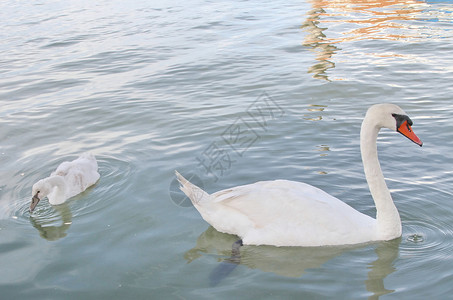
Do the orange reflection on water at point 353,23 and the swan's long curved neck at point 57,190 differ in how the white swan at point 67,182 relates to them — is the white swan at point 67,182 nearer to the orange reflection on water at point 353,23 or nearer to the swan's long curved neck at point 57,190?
the swan's long curved neck at point 57,190

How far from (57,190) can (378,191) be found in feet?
11.5

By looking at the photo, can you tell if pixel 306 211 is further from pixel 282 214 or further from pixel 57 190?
pixel 57 190

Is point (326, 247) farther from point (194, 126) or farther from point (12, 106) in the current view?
point (12, 106)

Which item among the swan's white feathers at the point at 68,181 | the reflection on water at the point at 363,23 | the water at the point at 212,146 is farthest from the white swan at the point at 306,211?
the reflection on water at the point at 363,23

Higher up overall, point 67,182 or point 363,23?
point 67,182

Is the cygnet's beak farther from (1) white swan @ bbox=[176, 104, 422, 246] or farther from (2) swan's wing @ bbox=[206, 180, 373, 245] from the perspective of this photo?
(2) swan's wing @ bbox=[206, 180, 373, 245]

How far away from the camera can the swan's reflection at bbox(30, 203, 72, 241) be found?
5.95 metres

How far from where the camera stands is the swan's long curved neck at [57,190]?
21.6 ft

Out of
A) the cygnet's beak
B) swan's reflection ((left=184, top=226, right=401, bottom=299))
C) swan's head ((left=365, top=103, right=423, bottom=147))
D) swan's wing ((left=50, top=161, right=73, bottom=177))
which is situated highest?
swan's head ((left=365, top=103, right=423, bottom=147))

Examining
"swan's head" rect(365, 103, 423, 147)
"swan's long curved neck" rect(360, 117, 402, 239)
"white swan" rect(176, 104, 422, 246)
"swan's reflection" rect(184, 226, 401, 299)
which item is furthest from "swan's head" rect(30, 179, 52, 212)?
"swan's head" rect(365, 103, 423, 147)

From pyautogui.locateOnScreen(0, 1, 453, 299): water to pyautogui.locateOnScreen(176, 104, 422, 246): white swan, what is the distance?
0.14 m

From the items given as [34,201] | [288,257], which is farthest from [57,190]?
[288,257]

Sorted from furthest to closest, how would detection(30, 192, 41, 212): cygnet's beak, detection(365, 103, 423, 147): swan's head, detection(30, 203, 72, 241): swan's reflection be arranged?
detection(30, 192, 41, 212): cygnet's beak, detection(30, 203, 72, 241): swan's reflection, detection(365, 103, 423, 147): swan's head

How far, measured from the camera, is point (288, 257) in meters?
5.23
